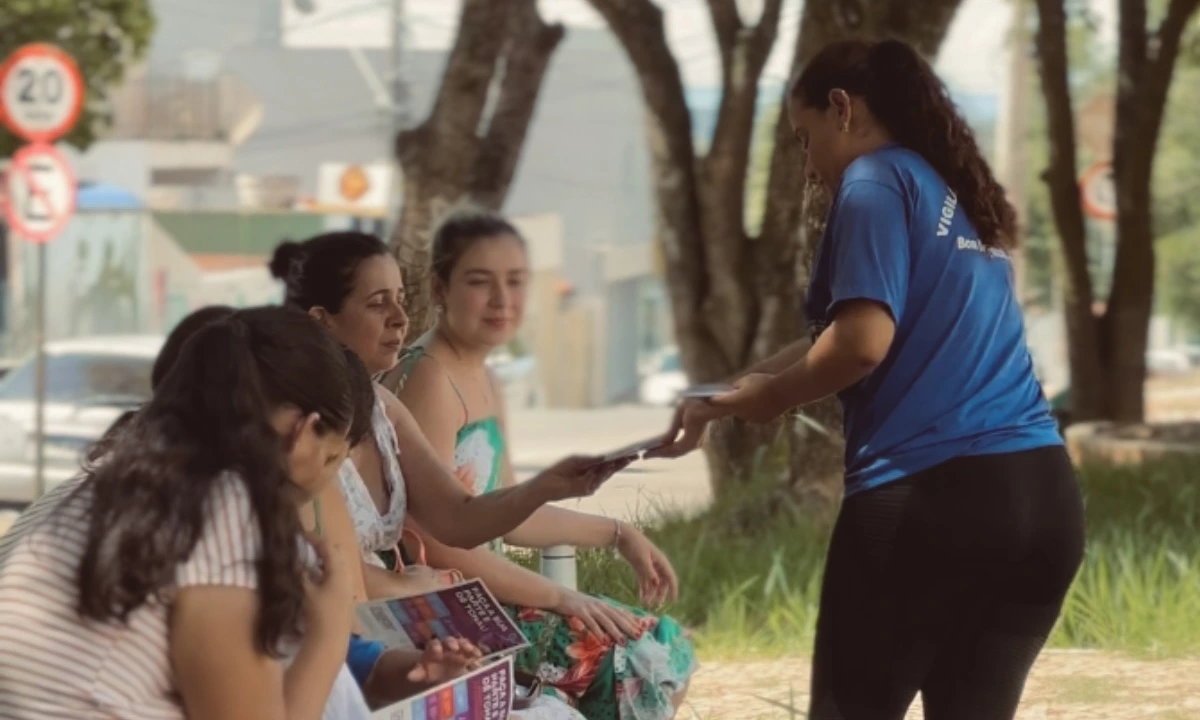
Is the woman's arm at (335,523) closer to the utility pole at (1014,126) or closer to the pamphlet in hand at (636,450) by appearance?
the pamphlet in hand at (636,450)

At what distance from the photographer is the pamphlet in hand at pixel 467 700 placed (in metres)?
3.65

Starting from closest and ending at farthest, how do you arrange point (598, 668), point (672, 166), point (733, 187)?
point (598, 668)
point (733, 187)
point (672, 166)

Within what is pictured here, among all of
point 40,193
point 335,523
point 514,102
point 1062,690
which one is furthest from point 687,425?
point 40,193

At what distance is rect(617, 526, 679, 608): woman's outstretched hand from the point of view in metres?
4.73

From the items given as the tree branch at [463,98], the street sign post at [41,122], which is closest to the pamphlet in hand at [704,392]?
the tree branch at [463,98]

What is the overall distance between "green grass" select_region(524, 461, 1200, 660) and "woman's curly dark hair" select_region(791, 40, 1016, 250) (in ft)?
A: 5.98

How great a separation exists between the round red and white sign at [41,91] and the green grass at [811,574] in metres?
7.05

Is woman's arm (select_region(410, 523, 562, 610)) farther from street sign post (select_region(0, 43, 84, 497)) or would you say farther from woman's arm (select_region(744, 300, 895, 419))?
street sign post (select_region(0, 43, 84, 497))

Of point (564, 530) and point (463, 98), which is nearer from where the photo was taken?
point (564, 530)

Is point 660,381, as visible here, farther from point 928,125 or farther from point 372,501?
point 928,125

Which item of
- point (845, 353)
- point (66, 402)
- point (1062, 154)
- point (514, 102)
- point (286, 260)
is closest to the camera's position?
point (845, 353)

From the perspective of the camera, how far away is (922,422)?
388 cm

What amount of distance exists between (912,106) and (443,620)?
1162mm

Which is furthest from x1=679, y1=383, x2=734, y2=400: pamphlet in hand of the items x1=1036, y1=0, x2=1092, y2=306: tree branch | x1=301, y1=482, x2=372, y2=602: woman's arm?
x1=1036, y1=0, x2=1092, y2=306: tree branch
